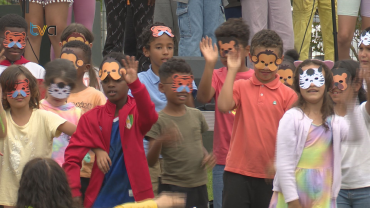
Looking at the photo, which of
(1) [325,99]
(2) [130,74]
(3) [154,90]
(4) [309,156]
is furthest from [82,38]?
(4) [309,156]

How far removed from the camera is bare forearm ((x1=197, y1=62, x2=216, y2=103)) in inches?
179

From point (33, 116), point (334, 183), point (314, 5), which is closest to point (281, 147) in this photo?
point (334, 183)

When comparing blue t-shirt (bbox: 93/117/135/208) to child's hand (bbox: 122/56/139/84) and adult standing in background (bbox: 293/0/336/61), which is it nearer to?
child's hand (bbox: 122/56/139/84)

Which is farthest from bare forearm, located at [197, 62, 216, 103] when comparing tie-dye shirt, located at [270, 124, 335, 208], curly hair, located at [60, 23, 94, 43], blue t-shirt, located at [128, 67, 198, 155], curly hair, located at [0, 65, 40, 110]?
curly hair, located at [60, 23, 94, 43]

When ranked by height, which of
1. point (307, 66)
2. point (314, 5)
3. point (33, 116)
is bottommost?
point (33, 116)

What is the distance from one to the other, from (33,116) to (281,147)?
5.82 ft

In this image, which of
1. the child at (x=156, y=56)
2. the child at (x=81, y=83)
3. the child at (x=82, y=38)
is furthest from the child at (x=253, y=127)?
the child at (x=82, y=38)

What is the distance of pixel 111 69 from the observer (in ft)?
13.8

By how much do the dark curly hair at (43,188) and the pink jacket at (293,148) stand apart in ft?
4.59

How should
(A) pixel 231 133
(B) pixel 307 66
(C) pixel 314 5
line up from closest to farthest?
(B) pixel 307 66 → (A) pixel 231 133 → (C) pixel 314 5

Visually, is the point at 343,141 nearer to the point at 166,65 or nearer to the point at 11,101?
the point at 166,65

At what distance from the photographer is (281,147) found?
3.91 m

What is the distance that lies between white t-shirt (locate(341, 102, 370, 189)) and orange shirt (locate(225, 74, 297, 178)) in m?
0.52

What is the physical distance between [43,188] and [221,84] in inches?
85.8
